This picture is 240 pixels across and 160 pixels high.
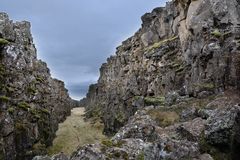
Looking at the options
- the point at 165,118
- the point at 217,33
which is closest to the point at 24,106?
the point at 165,118

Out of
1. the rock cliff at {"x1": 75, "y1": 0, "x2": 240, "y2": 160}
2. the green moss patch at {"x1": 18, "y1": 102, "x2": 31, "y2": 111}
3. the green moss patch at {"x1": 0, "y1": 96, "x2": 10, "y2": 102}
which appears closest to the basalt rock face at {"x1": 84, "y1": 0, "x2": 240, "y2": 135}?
the rock cliff at {"x1": 75, "y1": 0, "x2": 240, "y2": 160}

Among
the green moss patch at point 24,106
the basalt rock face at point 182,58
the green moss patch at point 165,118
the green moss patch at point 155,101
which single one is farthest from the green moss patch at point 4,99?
the green moss patch at point 155,101

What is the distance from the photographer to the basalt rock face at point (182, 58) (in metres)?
39.8

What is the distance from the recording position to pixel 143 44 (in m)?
101

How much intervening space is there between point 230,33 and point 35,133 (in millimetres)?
25583

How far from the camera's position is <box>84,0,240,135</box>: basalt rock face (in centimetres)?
3981

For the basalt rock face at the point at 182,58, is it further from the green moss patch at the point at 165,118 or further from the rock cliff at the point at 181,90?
the green moss patch at the point at 165,118

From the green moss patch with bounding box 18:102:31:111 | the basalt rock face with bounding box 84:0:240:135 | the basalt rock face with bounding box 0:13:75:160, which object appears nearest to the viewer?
the basalt rock face with bounding box 0:13:75:160

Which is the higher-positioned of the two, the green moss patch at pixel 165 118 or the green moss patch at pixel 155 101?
the green moss patch at pixel 155 101

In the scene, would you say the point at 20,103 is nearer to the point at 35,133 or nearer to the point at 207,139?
the point at 35,133

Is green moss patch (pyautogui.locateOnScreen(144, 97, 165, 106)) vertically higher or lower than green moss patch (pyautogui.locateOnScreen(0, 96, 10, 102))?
lower

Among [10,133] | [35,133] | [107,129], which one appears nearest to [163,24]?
[107,129]

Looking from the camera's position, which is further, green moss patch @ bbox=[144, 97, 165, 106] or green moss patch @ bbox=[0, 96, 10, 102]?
green moss patch @ bbox=[144, 97, 165, 106]

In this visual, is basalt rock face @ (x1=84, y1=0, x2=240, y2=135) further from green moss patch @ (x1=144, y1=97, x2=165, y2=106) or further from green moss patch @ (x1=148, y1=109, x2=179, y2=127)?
green moss patch @ (x1=148, y1=109, x2=179, y2=127)
